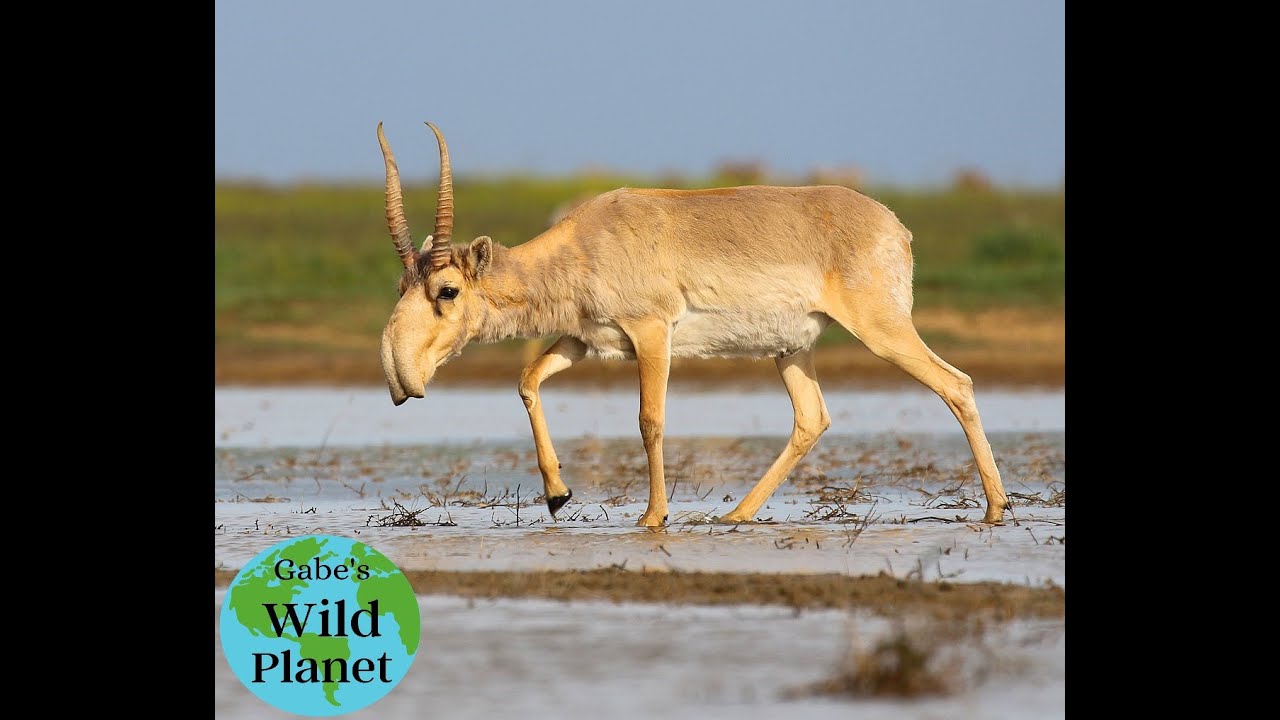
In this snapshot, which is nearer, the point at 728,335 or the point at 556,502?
the point at 556,502

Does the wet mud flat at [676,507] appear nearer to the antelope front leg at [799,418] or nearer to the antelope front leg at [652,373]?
the antelope front leg at [799,418]

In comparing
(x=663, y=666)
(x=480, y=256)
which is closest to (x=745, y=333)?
(x=480, y=256)

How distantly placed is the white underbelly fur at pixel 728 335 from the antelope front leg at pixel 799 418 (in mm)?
299

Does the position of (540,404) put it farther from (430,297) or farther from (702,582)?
(702,582)

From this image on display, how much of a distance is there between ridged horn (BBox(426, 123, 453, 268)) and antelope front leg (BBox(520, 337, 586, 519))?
85 cm

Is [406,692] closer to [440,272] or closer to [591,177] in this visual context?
[440,272]

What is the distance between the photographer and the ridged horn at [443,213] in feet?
31.4

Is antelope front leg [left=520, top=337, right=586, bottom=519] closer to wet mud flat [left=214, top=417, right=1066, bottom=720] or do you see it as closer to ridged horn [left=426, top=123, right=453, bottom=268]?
wet mud flat [left=214, top=417, right=1066, bottom=720]

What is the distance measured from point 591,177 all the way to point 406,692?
149 feet

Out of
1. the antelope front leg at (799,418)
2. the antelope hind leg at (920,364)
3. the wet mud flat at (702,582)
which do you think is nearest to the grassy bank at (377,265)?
the wet mud flat at (702,582)

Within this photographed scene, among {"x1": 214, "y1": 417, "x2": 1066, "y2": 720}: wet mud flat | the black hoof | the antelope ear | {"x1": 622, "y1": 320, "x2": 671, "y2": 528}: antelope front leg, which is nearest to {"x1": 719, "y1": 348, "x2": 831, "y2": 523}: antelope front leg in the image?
{"x1": 214, "y1": 417, "x2": 1066, "y2": 720}: wet mud flat

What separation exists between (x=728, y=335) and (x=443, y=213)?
1873 mm

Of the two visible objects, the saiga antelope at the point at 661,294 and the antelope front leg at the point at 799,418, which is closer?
the saiga antelope at the point at 661,294

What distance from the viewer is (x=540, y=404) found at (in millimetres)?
9836
